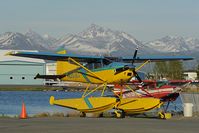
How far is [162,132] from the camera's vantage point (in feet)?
53.6

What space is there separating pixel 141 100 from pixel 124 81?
3.88ft

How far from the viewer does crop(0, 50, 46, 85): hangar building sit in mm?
125750

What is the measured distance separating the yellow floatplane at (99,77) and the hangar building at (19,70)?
3914 inches

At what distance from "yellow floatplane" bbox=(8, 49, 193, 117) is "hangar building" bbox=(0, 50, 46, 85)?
326ft

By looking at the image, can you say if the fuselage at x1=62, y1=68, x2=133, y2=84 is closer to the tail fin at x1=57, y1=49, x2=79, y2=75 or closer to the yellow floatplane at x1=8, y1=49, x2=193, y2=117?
the yellow floatplane at x1=8, y1=49, x2=193, y2=117

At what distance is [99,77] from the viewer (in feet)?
83.7

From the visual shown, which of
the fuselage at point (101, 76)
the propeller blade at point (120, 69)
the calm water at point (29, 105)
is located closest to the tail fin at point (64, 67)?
the fuselage at point (101, 76)

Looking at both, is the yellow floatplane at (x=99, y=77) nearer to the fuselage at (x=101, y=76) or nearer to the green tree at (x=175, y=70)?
the fuselage at (x=101, y=76)

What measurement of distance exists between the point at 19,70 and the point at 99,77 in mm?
103199

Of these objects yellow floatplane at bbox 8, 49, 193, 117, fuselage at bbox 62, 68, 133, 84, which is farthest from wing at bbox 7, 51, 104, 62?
fuselage at bbox 62, 68, 133, 84

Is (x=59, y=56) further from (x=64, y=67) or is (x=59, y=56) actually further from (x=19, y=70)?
(x=19, y=70)

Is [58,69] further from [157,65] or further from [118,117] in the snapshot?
[157,65]

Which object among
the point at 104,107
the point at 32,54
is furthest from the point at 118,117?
the point at 32,54

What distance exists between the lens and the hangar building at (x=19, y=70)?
12575cm
